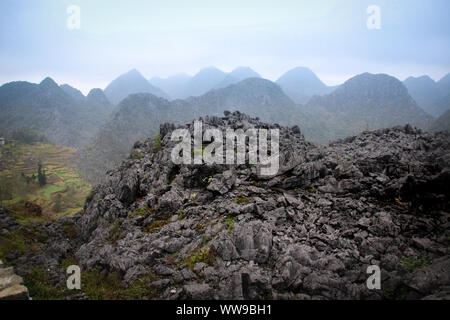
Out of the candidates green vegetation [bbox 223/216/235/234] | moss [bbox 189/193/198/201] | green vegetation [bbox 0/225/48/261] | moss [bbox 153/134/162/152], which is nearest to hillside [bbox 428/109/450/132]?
moss [bbox 153/134/162/152]

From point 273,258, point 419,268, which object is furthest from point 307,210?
point 419,268

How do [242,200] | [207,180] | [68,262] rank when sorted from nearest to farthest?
1. [242,200]
2. [68,262]
3. [207,180]

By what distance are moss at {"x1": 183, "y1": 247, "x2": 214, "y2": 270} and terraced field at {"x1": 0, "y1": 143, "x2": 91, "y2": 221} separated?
36.3m

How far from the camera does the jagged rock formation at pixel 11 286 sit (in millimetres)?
9750

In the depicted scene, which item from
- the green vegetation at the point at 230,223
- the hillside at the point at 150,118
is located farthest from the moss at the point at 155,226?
the hillside at the point at 150,118

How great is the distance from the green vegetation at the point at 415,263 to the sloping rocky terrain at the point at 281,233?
0.04 meters

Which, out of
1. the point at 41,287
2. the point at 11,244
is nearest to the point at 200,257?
the point at 41,287

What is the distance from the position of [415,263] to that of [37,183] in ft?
396

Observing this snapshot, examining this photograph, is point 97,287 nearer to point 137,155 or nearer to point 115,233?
point 115,233

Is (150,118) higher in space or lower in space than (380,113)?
lower

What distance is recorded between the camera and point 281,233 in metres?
11.9
